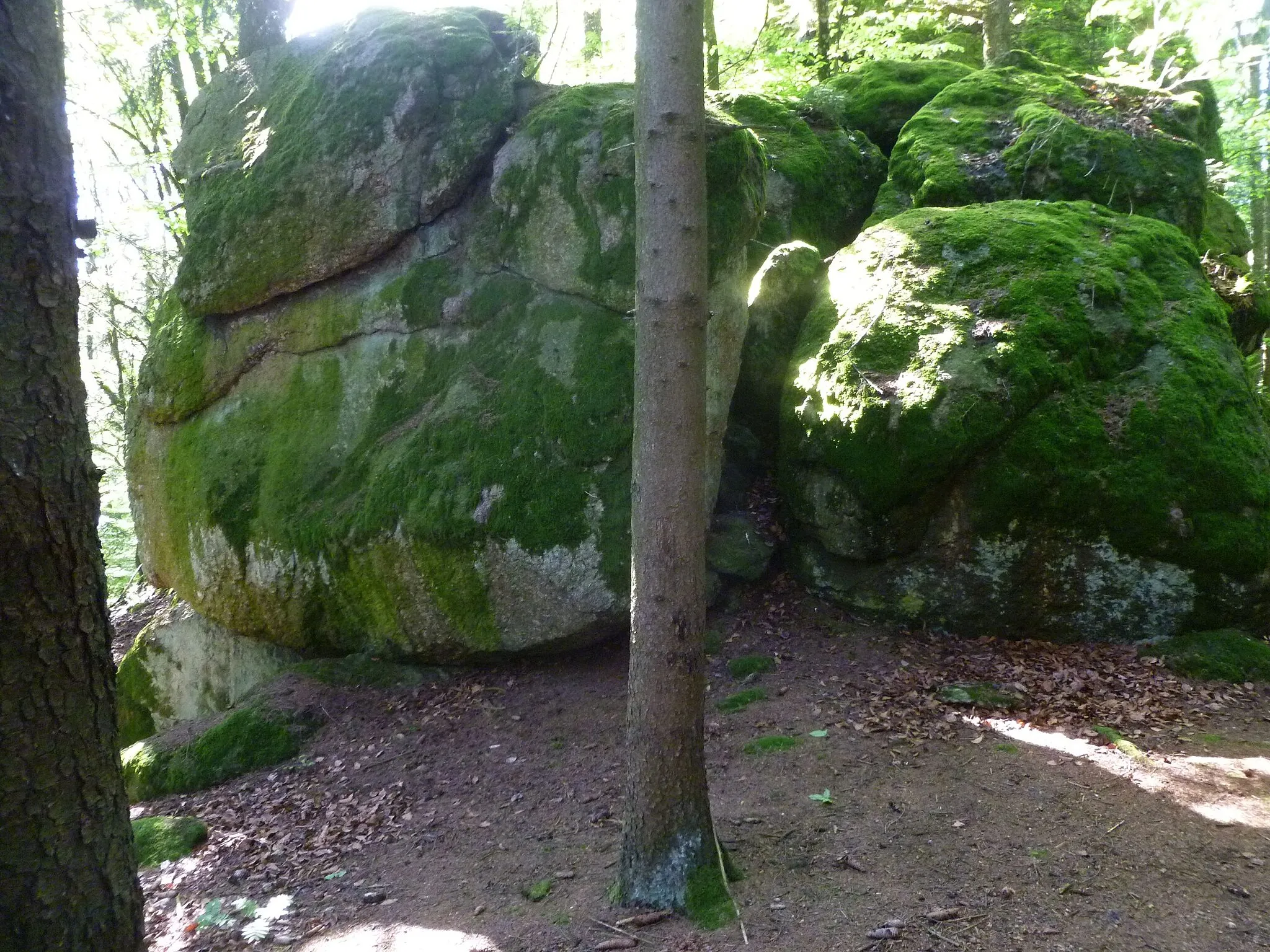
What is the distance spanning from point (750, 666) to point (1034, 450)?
113 inches

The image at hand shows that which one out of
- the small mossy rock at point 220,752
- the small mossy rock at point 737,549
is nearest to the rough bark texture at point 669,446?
the small mossy rock at point 737,549

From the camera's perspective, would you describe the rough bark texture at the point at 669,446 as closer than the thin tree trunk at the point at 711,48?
Yes

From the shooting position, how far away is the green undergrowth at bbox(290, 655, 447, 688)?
25.0ft

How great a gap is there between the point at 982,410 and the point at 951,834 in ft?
11.5

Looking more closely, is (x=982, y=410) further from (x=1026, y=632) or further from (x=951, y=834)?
(x=951, y=834)

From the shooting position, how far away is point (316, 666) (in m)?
7.83

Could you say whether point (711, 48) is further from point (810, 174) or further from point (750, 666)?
point (750, 666)

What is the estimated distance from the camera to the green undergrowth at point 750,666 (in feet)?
23.0

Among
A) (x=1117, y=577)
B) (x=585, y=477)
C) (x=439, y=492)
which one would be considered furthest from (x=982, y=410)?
(x=439, y=492)

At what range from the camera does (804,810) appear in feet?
16.3

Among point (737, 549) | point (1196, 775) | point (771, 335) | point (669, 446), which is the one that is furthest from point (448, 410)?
point (1196, 775)

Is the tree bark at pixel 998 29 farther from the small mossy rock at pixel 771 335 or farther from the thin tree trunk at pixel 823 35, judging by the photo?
the small mossy rock at pixel 771 335

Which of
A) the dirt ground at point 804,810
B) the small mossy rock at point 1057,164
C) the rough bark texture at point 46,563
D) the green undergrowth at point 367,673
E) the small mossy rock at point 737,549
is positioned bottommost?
the dirt ground at point 804,810

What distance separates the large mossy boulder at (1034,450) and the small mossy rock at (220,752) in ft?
15.3
